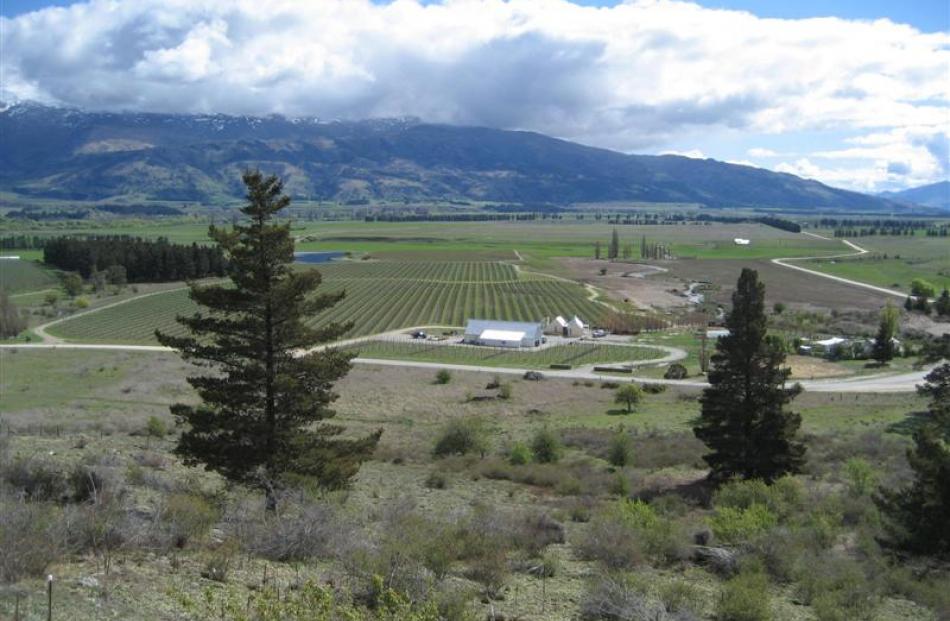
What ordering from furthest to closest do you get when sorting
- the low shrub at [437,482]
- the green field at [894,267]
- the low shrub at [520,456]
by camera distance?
the green field at [894,267]
the low shrub at [520,456]
the low shrub at [437,482]

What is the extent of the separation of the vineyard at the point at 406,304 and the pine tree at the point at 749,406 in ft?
160

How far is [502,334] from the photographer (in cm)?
7712

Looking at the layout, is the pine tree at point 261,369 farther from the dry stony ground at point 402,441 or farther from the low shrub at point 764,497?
the low shrub at point 764,497

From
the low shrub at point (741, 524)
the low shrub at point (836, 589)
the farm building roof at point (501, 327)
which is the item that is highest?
the low shrub at point (836, 589)

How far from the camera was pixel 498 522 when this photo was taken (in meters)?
15.2

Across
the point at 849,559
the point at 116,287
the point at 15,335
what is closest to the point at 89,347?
the point at 15,335

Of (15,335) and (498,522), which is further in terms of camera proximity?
(15,335)

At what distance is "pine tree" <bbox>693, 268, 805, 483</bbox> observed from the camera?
2392 cm

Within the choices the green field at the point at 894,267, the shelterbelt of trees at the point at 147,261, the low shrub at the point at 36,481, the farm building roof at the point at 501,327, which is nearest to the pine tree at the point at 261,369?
the low shrub at the point at 36,481

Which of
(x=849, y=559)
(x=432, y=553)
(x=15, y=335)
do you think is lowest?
(x=15, y=335)

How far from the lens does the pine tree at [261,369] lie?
1822cm

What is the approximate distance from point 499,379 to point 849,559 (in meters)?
42.6

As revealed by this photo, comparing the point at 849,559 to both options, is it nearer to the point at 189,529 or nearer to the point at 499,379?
the point at 189,529

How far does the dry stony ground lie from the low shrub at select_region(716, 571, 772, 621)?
40cm
